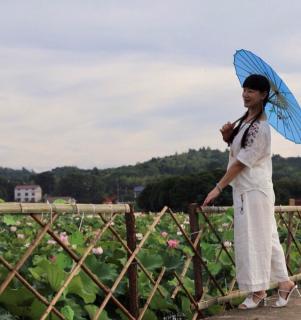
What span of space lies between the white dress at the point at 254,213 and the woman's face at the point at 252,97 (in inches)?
4.9

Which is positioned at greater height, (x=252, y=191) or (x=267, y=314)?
(x=252, y=191)

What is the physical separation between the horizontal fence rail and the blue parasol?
727 millimetres

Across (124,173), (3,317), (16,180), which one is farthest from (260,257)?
(16,180)

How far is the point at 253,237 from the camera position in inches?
172

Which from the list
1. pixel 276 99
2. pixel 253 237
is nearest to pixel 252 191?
pixel 253 237

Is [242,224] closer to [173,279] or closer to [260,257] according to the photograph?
[260,257]

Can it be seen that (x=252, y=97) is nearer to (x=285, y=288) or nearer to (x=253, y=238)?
(x=253, y=238)

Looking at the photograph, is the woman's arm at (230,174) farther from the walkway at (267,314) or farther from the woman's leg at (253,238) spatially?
the walkway at (267,314)

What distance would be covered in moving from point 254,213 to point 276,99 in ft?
2.73

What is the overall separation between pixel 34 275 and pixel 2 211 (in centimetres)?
96

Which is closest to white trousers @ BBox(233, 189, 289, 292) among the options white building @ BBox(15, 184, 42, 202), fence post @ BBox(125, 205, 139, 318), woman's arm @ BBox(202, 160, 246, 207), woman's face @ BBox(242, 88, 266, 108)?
woman's arm @ BBox(202, 160, 246, 207)

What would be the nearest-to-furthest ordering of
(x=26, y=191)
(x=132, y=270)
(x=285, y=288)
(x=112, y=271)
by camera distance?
1. (x=132, y=270)
2. (x=112, y=271)
3. (x=285, y=288)
4. (x=26, y=191)

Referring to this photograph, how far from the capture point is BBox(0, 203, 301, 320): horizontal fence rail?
3.07 m

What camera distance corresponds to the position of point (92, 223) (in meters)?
8.28
